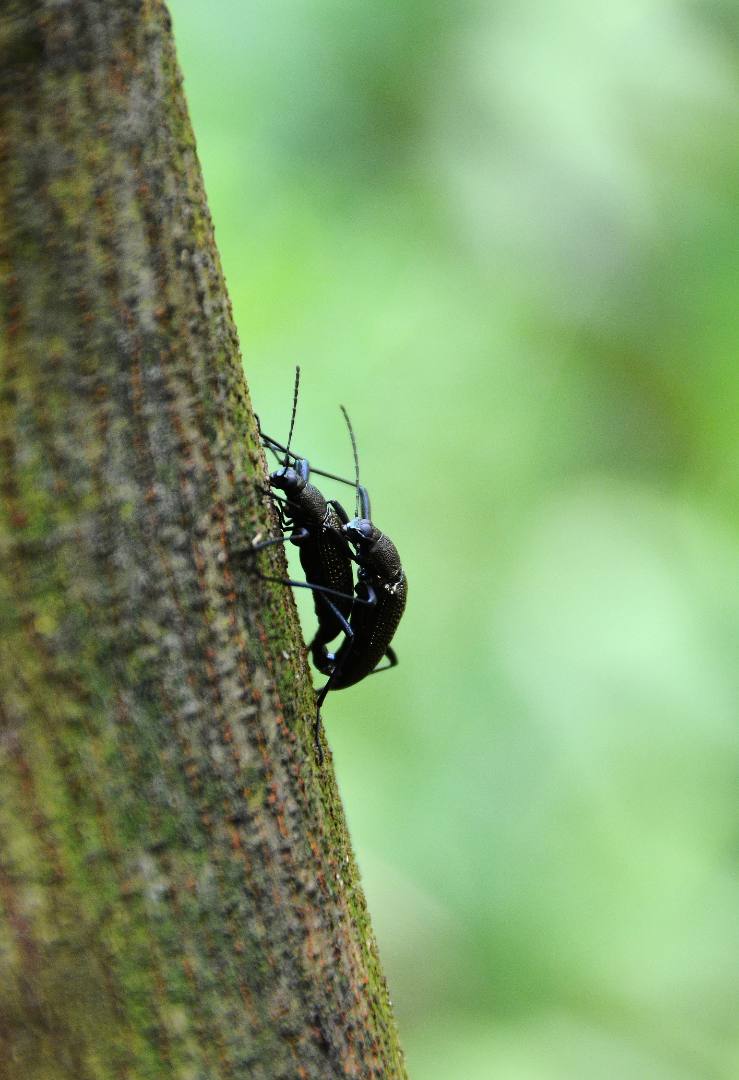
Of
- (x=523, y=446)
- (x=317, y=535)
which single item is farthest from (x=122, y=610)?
(x=523, y=446)

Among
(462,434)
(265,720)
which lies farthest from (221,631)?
(462,434)

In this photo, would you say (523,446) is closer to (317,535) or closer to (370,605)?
(370,605)

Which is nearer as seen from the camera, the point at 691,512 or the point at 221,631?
the point at 221,631

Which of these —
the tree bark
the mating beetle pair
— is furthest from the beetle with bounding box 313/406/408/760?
the tree bark

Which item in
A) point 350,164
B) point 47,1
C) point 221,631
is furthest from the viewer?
point 350,164

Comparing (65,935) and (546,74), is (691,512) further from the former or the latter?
(65,935)

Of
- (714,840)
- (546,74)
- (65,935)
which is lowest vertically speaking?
(65,935)

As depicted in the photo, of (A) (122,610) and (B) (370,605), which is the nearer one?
(A) (122,610)
